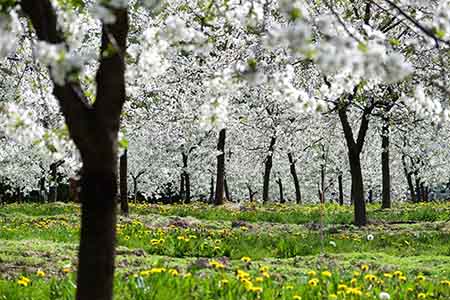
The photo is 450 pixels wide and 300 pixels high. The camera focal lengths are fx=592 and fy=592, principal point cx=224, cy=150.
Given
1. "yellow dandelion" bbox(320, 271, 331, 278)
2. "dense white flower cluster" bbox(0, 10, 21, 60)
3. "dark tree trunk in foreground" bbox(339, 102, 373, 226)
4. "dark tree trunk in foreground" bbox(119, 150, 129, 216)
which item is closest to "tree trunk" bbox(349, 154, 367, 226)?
"dark tree trunk in foreground" bbox(339, 102, 373, 226)

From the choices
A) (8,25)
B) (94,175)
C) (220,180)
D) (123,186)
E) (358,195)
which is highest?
(8,25)

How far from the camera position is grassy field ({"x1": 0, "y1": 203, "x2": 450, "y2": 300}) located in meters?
5.35

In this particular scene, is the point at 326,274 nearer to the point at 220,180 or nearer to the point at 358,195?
the point at 358,195

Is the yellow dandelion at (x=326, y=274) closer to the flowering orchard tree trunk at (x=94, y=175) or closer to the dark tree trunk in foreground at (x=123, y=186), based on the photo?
the flowering orchard tree trunk at (x=94, y=175)

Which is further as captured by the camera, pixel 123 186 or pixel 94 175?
pixel 123 186

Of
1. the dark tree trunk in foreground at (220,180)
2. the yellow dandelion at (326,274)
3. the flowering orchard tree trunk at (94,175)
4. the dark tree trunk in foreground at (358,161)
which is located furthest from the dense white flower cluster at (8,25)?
the dark tree trunk in foreground at (220,180)

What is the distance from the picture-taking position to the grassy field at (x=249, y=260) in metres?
5.35

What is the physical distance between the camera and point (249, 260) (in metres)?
6.72

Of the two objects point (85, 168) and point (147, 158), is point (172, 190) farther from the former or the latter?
A: point (85, 168)

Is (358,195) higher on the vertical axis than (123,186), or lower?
lower

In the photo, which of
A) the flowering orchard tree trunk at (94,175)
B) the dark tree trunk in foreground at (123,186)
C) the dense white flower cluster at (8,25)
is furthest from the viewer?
the dark tree trunk in foreground at (123,186)

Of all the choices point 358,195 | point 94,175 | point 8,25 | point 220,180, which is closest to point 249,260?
point 8,25

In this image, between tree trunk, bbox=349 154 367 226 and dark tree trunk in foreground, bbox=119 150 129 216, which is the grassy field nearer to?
tree trunk, bbox=349 154 367 226

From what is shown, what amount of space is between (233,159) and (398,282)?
33.2m
